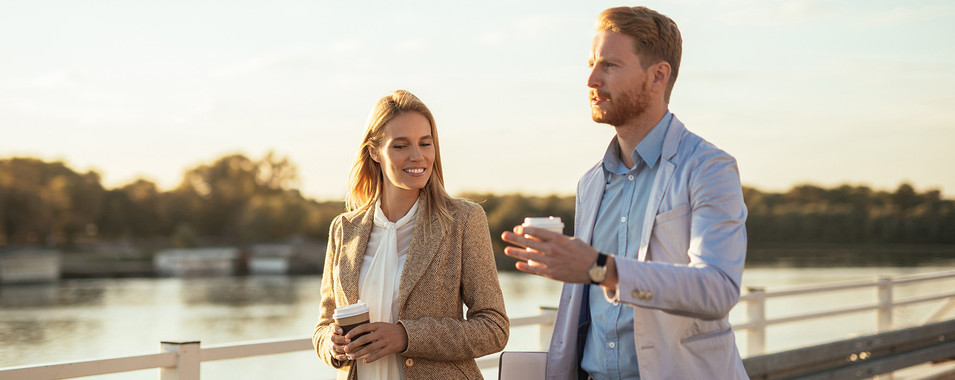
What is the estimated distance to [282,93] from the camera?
114 metres

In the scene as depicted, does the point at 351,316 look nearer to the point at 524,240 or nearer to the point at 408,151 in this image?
the point at 408,151

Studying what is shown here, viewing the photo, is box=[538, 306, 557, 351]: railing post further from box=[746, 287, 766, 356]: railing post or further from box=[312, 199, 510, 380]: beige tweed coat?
box=[312, 199, 510, 380]: beige tweed coat

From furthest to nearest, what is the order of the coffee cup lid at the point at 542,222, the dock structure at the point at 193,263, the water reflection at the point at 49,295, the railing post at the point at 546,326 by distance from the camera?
the dock structure at the point at 193,263 → the water reflection at the point at 49,295 → the railing post at the point at 546,326 → the coffee cup lid at the point at 542,222

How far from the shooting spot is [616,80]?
7.18 feet

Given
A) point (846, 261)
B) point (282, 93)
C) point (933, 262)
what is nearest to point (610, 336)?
point (846, 261)

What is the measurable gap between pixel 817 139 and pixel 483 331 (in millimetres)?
72516

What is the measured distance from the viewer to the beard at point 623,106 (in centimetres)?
221

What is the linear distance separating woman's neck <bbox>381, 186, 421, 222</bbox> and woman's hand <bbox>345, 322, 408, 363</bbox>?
1.50ft

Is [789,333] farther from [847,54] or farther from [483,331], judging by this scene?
[483,331]

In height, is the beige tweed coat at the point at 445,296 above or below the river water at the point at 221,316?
above

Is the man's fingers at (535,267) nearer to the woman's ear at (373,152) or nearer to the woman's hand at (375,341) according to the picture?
the woman's hand at (375,341)

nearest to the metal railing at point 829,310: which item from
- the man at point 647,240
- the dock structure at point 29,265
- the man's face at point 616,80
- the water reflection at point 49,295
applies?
the man at point 647,240

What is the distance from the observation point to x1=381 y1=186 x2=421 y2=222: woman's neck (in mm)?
3064

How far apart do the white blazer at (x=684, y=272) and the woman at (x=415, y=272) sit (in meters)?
0.50
